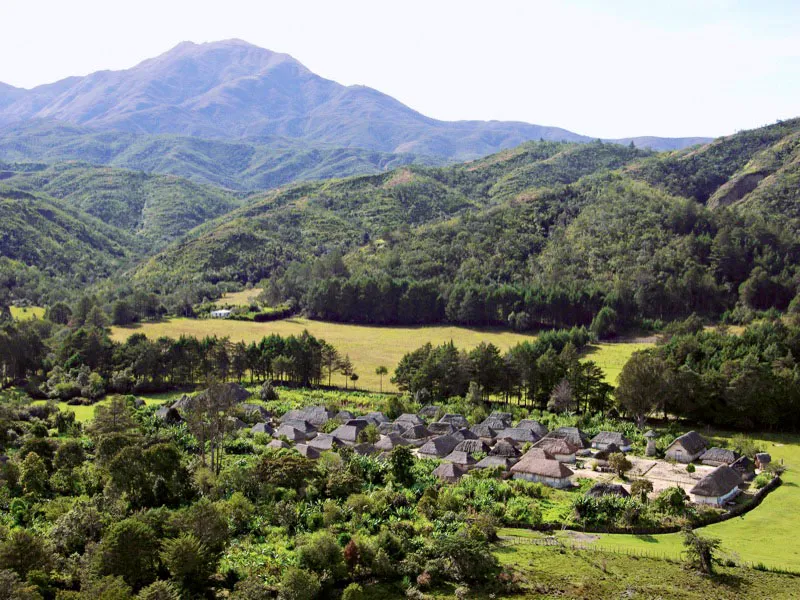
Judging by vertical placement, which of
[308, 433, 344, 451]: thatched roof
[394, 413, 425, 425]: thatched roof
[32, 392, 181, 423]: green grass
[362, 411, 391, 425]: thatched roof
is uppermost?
[394, 413, 425, 425]: thatched roof

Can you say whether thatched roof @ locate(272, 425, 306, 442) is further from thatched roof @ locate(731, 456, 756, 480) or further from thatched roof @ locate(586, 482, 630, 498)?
thatched roof @ locate(731, 456, 756, 480)

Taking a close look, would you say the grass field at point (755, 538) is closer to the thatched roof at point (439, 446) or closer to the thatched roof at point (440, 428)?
the thatched roof at point (439, 446)

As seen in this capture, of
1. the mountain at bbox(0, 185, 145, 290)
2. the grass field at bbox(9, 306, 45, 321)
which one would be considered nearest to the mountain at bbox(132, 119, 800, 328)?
the mountain at bbox(0, 185, 145, 290)

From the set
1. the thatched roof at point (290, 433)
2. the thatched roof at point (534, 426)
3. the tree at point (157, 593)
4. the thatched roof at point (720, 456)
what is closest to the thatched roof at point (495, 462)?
the thatched roof at point (534, 426)

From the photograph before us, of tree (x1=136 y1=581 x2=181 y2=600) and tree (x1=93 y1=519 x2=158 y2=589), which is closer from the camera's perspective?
tree (x1=136 y1=581 x2=181 y2=600)

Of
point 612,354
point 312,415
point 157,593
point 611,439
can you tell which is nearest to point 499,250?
point 612,354

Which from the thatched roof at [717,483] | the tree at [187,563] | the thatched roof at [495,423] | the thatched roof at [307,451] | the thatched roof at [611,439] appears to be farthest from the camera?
the thatched roof at [495,423]

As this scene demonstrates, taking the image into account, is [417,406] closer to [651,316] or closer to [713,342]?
[713,342]
